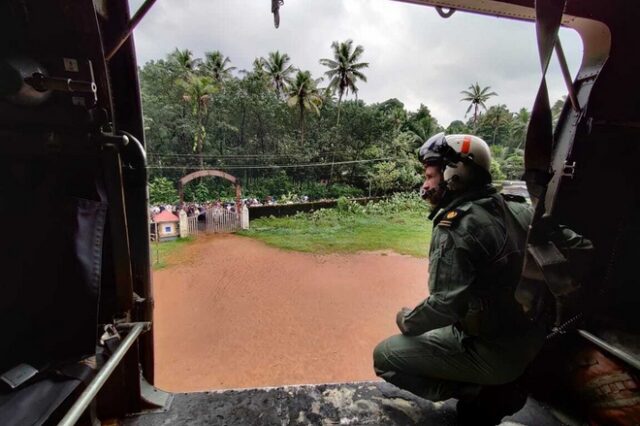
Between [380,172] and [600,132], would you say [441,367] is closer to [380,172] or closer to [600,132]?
[600,132]

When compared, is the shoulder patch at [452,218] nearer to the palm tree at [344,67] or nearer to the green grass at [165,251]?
the green grass at [165,251]

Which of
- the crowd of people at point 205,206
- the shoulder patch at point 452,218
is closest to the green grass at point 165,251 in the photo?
the crowd of people at point 205,206

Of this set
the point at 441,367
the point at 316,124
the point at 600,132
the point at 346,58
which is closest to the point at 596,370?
the point at 441,367

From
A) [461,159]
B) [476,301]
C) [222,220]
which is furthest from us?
[222,220]

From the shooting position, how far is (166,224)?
46.4 feet

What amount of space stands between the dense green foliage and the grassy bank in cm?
185

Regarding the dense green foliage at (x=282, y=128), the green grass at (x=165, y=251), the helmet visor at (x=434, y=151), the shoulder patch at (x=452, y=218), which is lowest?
the green grass at (x=165, y=251)

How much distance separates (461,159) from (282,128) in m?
22.6

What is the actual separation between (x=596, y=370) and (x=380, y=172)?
1908 centimetres

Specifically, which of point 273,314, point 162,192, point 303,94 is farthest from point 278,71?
point 273,314

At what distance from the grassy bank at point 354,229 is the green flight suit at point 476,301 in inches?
470

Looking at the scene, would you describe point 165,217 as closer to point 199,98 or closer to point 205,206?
point 205,206

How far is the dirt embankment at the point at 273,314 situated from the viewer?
6.75 metres

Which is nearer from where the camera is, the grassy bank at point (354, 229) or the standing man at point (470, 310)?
the standing man at point (470, 310)
